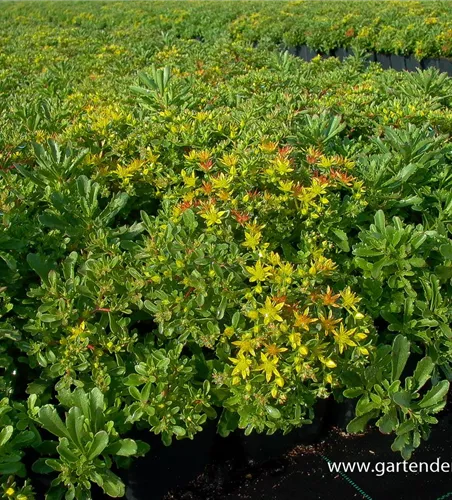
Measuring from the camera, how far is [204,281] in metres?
1.87

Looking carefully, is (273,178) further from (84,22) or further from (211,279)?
(84,22)

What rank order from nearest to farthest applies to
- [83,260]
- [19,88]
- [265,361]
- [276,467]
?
1. [265,361]
2. [83,260]
3. [276,467]
4. [19,88]

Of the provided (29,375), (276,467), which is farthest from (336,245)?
(29,375)

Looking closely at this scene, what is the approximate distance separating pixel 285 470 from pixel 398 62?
7.01 m

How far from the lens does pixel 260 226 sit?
1.96m

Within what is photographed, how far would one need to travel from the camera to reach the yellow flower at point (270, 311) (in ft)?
5.74

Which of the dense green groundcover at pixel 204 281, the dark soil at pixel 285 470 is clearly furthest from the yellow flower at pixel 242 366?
the dark soil at pixel 285 470

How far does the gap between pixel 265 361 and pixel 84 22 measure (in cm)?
953

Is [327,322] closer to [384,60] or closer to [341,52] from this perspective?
[384,60]

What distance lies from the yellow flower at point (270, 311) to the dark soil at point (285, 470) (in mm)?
584

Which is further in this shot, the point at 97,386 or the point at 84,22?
the point at 84,22

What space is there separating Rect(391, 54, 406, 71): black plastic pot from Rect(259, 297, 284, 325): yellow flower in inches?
278

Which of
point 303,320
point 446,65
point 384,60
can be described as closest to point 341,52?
point 384,60

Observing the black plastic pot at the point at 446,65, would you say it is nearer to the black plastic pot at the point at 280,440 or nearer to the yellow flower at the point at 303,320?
the black plastic pot at the point at 280,440
